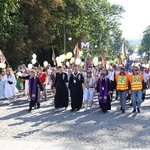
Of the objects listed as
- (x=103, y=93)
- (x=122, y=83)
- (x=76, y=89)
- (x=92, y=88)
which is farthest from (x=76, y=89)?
(x=122, y=83)

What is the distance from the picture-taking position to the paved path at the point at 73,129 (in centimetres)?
816

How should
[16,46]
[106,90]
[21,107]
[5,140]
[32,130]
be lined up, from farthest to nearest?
[16,46], [21,107], [106,90], [32,130], [5,140]

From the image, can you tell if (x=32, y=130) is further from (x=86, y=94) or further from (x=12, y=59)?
(x=12, y=59)

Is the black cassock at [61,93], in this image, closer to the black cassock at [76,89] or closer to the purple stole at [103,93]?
the black cassock at [76,89]


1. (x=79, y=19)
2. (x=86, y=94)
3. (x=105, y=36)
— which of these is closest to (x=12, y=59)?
(x=79, y=19)

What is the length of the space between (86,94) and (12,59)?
774 inches

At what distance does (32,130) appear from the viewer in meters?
9.99

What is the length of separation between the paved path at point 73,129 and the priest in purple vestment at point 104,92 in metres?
0.27

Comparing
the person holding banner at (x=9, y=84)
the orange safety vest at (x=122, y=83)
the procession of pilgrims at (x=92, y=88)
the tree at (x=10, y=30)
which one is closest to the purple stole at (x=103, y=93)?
the procession of pilgrims at (x=92, y=88)

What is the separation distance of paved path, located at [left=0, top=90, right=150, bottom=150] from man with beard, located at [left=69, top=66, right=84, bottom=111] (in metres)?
0.33

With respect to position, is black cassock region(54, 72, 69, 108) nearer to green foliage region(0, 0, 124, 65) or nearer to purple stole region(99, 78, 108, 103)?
purple stole region(99, 78, 108, 103)

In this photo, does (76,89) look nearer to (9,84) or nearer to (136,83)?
(136,83)

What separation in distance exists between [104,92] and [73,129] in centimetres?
356

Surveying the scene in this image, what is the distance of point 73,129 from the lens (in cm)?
1011
